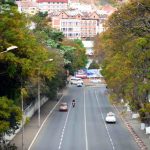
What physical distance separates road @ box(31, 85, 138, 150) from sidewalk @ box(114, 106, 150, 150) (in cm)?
55

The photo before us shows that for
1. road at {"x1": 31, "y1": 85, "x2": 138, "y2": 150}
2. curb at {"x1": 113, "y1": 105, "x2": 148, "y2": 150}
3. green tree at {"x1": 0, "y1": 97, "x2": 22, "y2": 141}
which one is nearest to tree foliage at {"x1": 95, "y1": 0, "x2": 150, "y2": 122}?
curb at {"x1": 113, "y1": 105, "x2": 148, "y2": 150}

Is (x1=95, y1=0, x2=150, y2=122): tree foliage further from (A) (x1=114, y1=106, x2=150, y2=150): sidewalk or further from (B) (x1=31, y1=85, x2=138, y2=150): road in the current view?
(B) (x1=31, y1=85, x2=138, y2=150): road

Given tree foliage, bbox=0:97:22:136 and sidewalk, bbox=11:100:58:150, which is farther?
sidewalk, bbox=11:100:58:150

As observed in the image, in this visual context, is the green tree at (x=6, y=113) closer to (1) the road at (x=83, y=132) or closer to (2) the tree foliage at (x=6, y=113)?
(2) the tree foliage at (x=6, y=113)

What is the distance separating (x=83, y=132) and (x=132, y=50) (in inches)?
499

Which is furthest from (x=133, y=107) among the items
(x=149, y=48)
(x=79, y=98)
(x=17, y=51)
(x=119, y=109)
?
(x=79, y=98)

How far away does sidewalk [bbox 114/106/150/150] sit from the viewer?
5191 centimetres

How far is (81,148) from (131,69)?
26.5 ft

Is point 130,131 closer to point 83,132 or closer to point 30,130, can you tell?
point 83,132

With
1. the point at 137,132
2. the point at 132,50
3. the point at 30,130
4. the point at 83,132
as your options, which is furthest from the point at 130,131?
the point at 132,50

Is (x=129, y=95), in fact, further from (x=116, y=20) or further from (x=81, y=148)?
(x=116, y=20)

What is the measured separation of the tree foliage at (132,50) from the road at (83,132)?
3.62 metres

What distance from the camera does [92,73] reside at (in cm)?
16475

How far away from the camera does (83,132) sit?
59.8 metres
